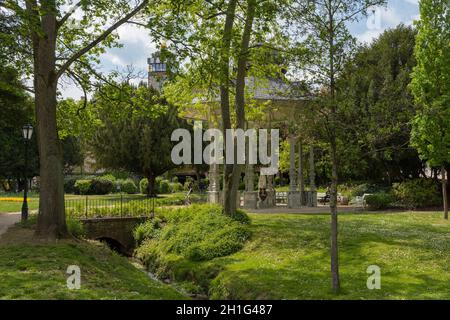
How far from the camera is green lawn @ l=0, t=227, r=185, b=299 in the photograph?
8.74 meters

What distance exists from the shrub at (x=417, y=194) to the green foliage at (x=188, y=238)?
12.6m

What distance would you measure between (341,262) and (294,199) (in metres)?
15.0

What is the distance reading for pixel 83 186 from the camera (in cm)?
4478

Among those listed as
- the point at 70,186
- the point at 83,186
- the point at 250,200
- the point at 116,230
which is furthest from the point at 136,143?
the point at 116,230

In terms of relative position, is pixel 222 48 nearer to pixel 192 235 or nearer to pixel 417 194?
pixel 192 235

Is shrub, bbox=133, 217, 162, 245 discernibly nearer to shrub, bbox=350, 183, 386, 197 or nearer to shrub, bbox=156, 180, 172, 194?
shrub, bbox=350, 183, 386, 197

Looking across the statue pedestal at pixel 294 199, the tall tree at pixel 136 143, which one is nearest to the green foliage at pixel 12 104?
the tall tree at pixel 136 143

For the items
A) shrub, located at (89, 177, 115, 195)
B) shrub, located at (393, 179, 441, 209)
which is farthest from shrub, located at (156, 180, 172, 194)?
shrub, located at (393, 179, 441, 209)

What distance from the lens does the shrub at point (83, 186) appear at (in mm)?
44781

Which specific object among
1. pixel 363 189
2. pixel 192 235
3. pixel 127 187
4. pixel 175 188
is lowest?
pixel 192 235

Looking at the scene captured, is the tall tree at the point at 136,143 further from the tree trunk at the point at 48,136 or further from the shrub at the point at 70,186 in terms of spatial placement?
the tree trunk at the point at 48,136
